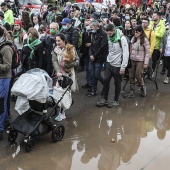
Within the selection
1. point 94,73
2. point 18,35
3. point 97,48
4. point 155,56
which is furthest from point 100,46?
point 155,56

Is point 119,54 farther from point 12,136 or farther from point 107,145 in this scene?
point 12,136

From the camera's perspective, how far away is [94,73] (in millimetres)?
7125

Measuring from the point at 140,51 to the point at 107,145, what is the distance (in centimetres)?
277

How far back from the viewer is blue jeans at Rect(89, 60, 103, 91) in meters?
6.97

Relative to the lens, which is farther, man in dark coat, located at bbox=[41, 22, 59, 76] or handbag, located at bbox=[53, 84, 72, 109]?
man in dark coat, located at bbox=[41, 22, 59, 76]

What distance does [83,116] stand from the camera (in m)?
6.25

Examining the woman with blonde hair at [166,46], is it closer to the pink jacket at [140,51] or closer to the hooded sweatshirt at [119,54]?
the pink jacket at [140,51]

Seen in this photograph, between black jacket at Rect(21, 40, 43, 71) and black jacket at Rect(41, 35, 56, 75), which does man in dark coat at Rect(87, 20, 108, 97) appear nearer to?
black jacket at Rect(41, 35, 56, 75)

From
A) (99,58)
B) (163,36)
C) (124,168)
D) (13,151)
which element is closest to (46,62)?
(99,58)

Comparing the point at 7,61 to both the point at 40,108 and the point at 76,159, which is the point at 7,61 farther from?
the point at 76,159

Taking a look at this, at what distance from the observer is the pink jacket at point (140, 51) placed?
22.6 ft

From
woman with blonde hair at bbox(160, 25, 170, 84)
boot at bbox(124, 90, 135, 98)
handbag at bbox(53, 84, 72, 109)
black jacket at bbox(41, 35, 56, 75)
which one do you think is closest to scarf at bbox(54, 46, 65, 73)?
black jacket at bbox(41, 35, 56, 75)

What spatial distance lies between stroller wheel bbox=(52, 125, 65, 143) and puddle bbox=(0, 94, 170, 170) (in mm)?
84

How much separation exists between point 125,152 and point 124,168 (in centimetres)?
50
